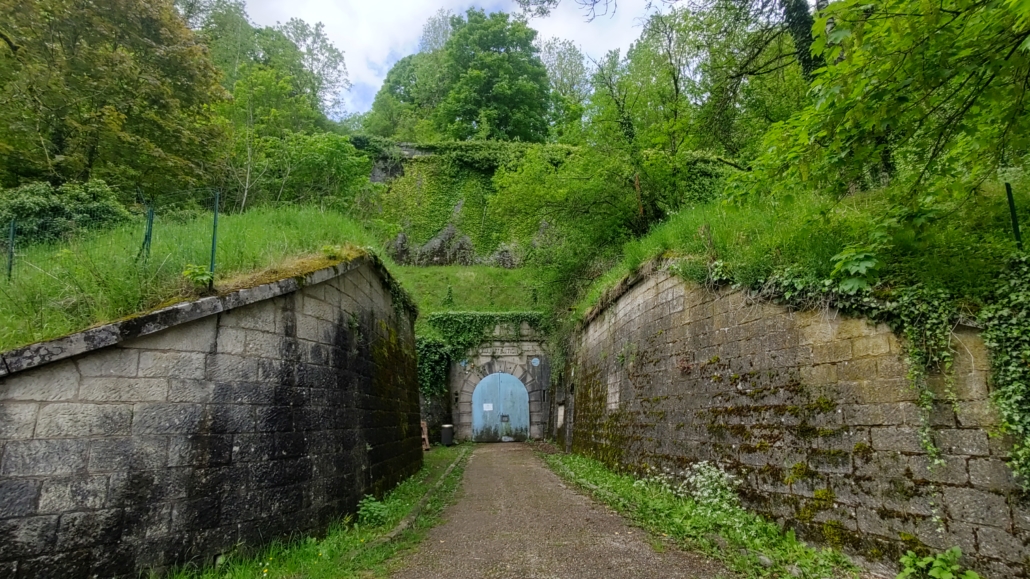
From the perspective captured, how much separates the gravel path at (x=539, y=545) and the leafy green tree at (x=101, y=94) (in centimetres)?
950

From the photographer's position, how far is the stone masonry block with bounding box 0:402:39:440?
3.23m

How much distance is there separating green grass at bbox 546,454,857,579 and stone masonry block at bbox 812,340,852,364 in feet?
4.91

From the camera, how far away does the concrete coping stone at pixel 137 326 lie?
3305 millimetres

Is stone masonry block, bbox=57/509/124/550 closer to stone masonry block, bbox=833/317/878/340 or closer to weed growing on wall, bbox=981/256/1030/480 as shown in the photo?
stone masonry block, bbox=833/317/878/340

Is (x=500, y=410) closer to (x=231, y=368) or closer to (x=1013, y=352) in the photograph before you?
(x=231, y=368)

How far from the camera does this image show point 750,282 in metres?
5.32

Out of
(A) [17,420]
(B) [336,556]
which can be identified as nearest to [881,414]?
(B) [336,556]

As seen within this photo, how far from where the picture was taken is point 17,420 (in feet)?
10.7

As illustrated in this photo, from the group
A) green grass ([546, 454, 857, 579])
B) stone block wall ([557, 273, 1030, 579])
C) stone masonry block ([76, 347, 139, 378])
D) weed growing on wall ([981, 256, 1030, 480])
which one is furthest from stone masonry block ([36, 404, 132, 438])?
weed growing on wall ([981, 256, 1030, 480])

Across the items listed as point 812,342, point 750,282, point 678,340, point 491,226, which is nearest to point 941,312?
point 812,342

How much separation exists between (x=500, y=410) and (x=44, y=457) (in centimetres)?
1465

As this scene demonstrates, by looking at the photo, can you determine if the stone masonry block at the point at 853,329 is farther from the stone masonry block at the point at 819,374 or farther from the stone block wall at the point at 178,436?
the stone block wall at the point at 178,436

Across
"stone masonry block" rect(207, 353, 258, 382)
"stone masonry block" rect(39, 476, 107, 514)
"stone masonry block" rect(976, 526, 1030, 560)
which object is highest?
"stone masonry block" rect(207, 353, 258, 382)

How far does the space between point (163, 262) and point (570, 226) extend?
388 inches
